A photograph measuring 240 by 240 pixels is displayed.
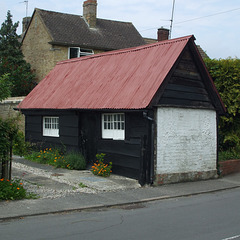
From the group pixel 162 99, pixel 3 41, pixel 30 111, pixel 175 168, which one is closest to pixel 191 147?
pixel 175 168

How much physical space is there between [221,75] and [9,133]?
10.2 metres

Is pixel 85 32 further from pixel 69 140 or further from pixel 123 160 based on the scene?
pixel 123 160

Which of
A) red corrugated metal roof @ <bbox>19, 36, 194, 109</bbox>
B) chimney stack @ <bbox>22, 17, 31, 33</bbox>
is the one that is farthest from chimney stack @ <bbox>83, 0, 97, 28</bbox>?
red corrugated metal roof @ <bbox>19, 36, 194, 109</bbox>

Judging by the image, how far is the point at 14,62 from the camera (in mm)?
29953

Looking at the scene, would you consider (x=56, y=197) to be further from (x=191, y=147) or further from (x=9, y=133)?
(x=191, y=147)

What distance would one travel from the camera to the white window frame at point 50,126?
17297mm

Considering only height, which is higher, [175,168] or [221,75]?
[221,75]

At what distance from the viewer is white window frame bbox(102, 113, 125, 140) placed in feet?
45.2

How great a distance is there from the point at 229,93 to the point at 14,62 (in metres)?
18.8


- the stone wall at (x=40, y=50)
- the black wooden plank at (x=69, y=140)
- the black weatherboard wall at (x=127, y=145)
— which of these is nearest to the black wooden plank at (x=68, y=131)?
the black wooden plank at (x=69, y=140)

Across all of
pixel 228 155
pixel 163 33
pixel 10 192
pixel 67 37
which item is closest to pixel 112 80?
pixel 228 155

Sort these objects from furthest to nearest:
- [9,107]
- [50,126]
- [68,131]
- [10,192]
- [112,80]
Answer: [9,107] → [50,126] → [68,131] → [112,80] → [10,192]

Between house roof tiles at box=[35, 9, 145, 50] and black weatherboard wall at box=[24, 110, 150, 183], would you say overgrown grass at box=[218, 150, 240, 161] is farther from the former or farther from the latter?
house roof tiles at box=[35, 9, 145, 50]

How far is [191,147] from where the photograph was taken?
13.7 m
